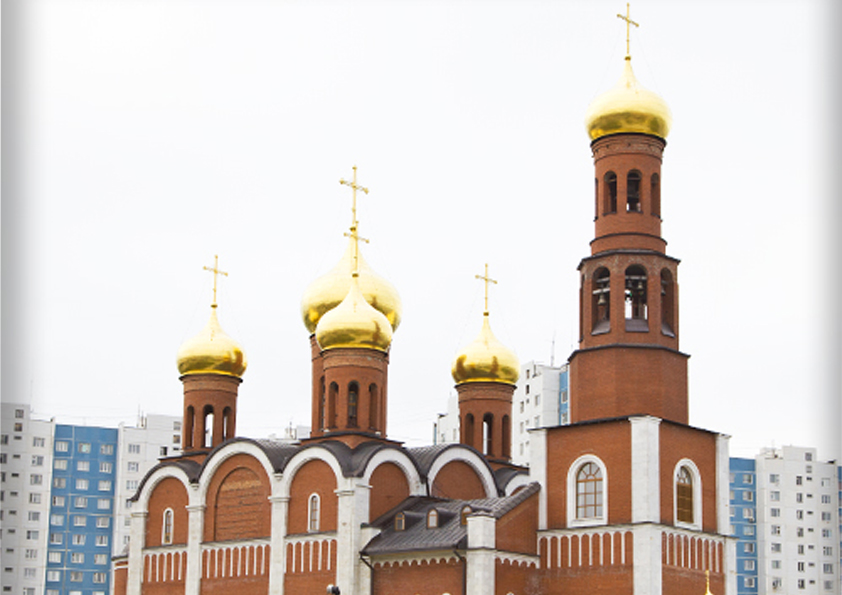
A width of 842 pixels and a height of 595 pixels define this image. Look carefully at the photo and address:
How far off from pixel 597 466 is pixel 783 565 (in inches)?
1595

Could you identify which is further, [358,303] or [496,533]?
[358,303]

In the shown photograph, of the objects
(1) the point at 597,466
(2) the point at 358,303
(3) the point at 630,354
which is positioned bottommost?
(1) the point at 597,466

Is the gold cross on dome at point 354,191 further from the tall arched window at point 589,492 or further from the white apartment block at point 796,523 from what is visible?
the white apartment block at point 796,523

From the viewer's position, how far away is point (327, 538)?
31125 mm

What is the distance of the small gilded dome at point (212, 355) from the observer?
3778cm

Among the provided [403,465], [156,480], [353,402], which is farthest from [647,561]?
[156,480]

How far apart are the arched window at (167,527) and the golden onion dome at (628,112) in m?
15.2

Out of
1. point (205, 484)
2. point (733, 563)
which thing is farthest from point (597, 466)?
point (205, 484)

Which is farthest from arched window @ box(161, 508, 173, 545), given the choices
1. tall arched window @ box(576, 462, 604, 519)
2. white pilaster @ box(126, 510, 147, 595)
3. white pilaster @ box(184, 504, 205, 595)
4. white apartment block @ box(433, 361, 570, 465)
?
white apartment block @ box(433, 361, 570, 465)

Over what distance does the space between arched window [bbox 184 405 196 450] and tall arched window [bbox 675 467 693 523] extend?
1522 cm

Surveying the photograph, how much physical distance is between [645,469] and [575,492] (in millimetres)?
1837

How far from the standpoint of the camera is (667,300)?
28516mm

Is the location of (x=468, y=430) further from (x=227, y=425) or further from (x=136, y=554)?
(x=136, y=554)

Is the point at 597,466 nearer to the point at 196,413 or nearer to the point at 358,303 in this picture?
the point at 358,303
